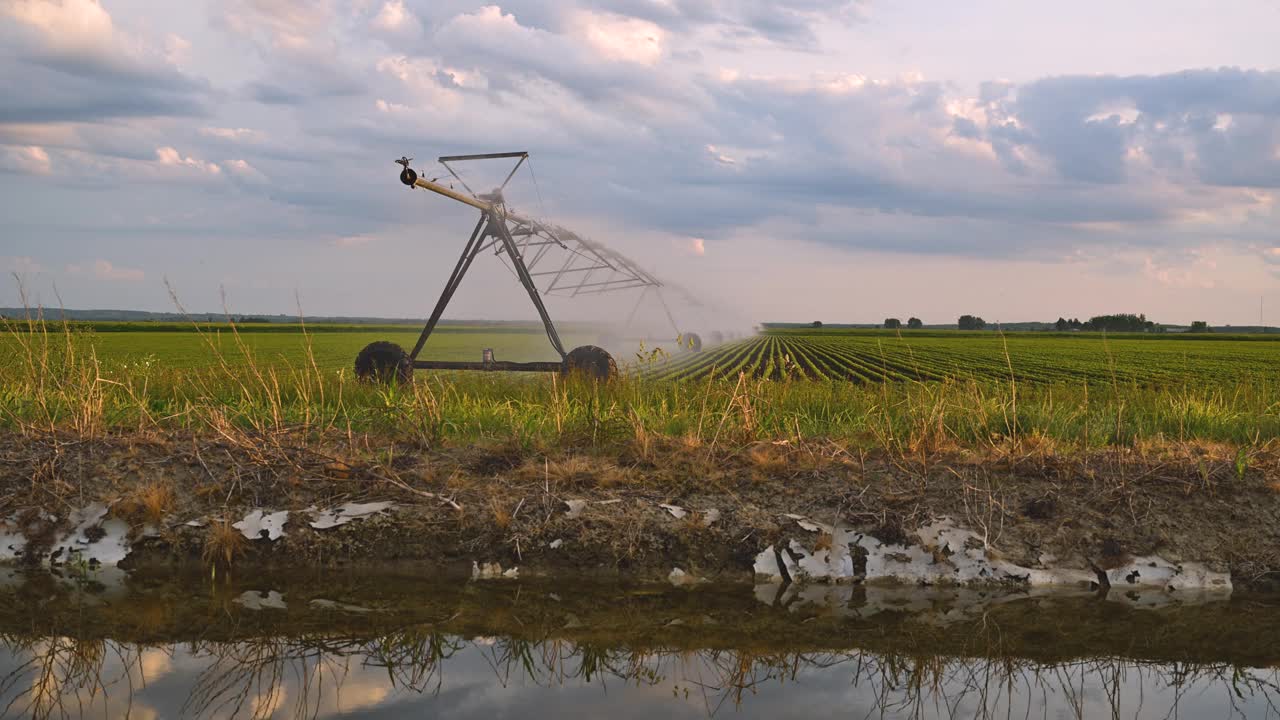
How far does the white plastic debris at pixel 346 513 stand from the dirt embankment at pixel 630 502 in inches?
1.1

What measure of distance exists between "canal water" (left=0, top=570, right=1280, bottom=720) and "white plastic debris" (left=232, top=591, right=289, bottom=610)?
16mm

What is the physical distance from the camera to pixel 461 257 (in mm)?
13781

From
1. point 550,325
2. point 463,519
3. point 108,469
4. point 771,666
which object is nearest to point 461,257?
point 550,325

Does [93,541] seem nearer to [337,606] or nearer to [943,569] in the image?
[337,606]

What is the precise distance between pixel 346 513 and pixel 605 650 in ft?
6.98

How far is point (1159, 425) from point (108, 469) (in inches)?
344

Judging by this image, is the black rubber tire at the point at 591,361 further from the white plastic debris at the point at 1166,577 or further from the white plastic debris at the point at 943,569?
the white plastic debris at the point at 1166,577

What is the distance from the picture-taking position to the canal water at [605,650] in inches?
119

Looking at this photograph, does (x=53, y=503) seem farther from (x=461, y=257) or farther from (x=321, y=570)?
(x=461, y=257)

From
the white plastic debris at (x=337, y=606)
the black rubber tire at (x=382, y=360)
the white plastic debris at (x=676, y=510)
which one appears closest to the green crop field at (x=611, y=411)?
the white plastic debris at (x=676, y=510)

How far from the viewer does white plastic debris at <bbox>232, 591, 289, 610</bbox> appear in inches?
156

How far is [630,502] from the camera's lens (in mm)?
4996

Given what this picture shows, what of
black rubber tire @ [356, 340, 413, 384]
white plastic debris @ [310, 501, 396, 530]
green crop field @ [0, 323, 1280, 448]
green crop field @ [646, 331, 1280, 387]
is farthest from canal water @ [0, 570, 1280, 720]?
black rubber tire @ [356, 340, 413, 384]

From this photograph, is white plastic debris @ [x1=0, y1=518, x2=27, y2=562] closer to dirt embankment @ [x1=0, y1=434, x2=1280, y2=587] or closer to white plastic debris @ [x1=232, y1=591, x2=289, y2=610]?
dirt embankment @ [x1=0, y1=434, x2=1280, y2=587]
